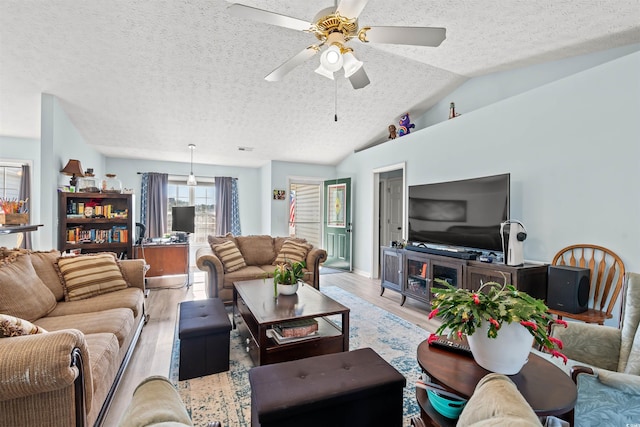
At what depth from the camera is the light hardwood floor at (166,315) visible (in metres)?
2.16

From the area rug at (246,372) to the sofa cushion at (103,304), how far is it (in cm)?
56

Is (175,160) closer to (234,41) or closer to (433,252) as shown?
(234,41)

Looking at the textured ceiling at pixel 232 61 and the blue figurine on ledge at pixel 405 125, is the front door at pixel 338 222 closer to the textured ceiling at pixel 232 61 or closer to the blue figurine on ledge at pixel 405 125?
the textured ceiling at pixel 232 61

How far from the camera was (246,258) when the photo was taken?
14.3 feet

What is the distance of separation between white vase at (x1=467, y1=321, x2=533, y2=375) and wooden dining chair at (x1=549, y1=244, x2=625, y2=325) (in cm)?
181

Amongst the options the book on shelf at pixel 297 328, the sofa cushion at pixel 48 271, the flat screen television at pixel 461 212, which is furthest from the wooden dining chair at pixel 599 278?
the sofa cushion at pixel 48 271

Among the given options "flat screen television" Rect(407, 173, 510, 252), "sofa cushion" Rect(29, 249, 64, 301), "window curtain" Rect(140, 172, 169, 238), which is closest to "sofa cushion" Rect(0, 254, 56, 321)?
"sofa cushion" Rect(29, 249, 64, 301)

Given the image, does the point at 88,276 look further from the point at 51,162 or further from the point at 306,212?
the point at 306,212

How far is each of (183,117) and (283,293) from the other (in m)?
3.14

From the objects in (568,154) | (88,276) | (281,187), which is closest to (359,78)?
(568,154)

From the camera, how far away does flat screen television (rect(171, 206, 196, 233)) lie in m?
5.39

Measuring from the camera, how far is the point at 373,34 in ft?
6.41

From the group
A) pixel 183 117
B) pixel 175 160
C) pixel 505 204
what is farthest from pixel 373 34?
pixel 175 160

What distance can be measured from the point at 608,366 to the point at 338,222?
16.4 ft
